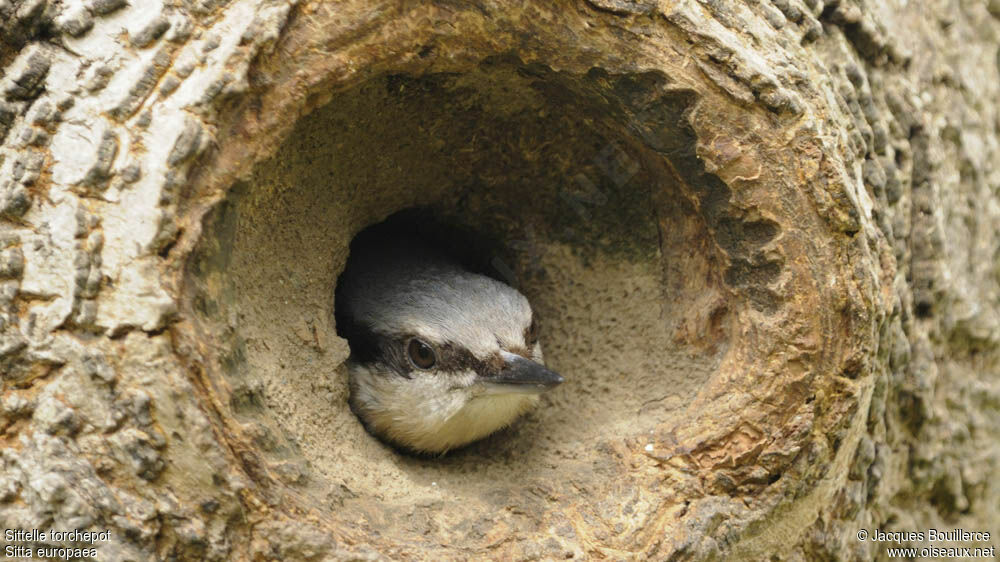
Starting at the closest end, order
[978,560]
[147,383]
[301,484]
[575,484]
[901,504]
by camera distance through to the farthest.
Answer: [147,383], [301,484], [575,484], [901,504], [978,560]

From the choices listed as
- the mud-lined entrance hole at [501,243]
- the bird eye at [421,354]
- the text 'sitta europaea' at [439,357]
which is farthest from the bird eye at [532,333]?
the bird eye at [421,354]

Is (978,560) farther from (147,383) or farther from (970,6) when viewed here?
(147,383)

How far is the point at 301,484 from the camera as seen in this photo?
2.24m

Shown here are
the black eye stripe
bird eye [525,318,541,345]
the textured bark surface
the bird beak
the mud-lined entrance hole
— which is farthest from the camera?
bird eye [525,318,541,345]

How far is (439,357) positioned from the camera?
322 cm

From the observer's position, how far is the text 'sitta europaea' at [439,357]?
3.10 meters

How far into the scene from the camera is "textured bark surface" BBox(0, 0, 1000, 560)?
6.67ft

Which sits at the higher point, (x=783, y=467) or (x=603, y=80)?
(x=603, y=80)

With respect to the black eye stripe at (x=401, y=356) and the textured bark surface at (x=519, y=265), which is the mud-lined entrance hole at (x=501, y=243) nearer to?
the textured bark surface at (x=519, y=265)

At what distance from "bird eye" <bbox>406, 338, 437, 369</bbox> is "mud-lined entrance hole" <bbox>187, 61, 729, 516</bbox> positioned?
374 millimetres

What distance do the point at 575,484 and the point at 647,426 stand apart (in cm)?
30

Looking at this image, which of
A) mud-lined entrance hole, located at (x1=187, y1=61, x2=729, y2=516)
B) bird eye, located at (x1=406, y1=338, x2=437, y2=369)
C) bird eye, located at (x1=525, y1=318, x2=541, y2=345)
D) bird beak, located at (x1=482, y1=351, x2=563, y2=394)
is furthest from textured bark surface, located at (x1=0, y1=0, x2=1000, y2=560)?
bird eye, located at (x1=406, y1=338, x2=437, y2=369)

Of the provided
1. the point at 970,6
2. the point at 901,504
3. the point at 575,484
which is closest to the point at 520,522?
the point at 575,484

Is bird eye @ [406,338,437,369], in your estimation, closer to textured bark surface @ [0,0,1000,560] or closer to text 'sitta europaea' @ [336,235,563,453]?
text 'sitta europaea' @ [336,235,563,453]
